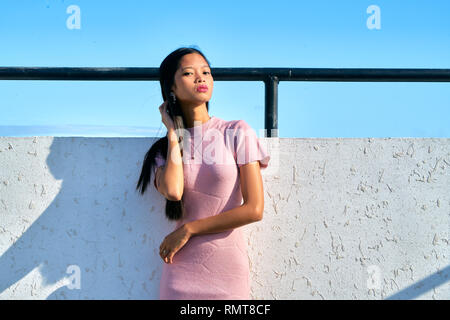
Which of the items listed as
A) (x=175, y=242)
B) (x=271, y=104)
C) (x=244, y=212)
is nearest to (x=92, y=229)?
(x=175, y=242)

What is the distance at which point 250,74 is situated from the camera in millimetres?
2207

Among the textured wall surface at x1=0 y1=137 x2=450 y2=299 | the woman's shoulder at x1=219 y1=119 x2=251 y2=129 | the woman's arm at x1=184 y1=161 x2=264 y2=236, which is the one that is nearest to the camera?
the woman's arm at x1=184 y1=161 x2=264 y2=236

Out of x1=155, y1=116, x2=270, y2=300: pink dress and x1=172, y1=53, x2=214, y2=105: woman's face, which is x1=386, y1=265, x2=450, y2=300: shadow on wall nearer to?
x1=155, y1=116, x2=270, y2=300: pink dress

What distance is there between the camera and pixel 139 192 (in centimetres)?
216

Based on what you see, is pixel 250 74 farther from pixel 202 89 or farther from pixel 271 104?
pixel 202 89

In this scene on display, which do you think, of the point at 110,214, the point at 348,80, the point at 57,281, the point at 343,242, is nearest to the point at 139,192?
the point at 110,214

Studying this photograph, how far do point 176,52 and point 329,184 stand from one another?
91cm

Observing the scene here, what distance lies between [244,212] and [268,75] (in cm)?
74

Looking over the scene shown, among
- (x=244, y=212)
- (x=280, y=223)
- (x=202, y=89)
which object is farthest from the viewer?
(x=280, y=223)

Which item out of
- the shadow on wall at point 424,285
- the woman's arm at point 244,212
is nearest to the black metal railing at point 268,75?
the woman's arm at point 244,212

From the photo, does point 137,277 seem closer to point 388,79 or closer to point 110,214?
point 110,214

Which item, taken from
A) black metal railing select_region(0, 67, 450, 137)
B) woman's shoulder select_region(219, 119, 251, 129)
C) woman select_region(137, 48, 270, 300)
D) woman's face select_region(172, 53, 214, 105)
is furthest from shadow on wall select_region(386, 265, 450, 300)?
woman's face select_region(172, 53, 214, 105)

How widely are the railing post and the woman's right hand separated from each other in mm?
483

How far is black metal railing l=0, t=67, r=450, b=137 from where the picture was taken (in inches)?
86.9
